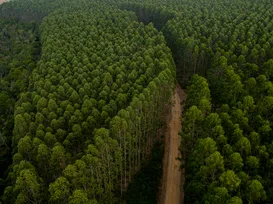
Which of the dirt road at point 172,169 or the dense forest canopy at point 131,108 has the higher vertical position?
the dense forest canopy at point 131,108

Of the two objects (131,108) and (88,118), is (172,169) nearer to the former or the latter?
(131,108)

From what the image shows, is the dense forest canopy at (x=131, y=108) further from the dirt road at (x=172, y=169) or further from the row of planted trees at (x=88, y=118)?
the dirt road at (x=172, y=169)

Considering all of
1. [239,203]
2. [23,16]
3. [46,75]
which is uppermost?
[239,203]

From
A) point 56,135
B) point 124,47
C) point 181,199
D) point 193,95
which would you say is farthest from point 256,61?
point 56,135

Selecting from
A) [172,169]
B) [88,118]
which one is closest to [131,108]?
[88,118]

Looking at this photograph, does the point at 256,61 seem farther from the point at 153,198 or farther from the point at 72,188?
the point at 72,188

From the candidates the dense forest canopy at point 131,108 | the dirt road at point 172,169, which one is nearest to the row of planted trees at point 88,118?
the dense forest canopy at point 131,108

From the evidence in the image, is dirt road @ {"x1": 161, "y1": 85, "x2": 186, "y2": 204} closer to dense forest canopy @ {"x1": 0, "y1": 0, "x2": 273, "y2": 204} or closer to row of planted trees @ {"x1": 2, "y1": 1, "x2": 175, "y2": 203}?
dense forest canopy @ {"x1": 0, "y1": 0, "x2": 273, "y2": 204}
